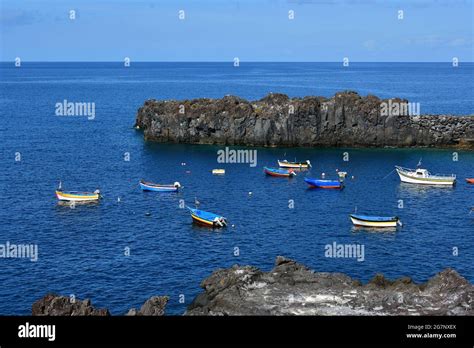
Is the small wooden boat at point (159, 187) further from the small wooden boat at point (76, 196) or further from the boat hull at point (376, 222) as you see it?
the boat hull at point (376, 222)

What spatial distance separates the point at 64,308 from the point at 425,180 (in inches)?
2874

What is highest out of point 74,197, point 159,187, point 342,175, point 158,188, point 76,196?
point 342,175

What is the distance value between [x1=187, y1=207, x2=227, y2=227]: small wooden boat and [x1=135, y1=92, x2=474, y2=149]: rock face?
5586cm

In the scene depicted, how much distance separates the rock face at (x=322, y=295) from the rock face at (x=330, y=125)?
85761 millimetres

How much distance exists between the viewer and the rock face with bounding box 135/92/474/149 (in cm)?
13175

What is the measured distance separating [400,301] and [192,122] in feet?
324

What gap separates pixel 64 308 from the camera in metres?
43.5

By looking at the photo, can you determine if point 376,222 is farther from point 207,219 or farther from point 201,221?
point 201,221

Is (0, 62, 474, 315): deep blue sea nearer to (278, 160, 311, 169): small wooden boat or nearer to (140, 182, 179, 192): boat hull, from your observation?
(140, 182, 179, 192): boat hull

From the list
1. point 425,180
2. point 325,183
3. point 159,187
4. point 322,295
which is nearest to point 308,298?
point 322,295

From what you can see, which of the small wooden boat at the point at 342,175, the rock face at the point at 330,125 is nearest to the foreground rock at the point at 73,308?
the small wooden boat at the point at 342,175

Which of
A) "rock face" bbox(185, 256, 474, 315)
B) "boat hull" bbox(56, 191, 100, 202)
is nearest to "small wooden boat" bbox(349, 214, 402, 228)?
"rock face" bbox(185, 256, 474, 315)

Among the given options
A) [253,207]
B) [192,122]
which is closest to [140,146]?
[192,122]
